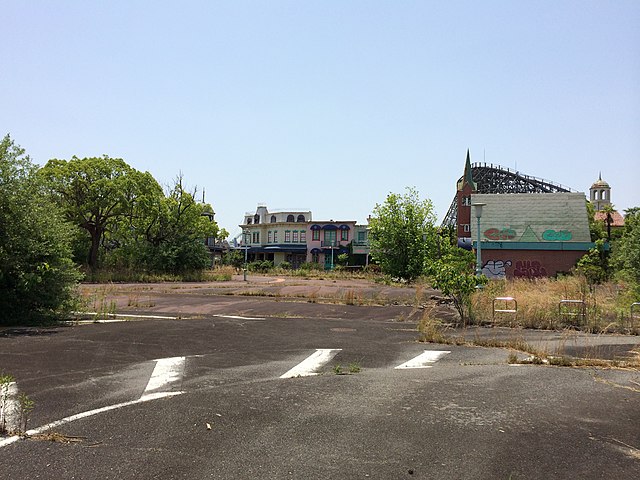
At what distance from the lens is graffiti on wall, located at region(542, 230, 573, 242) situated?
4453cm

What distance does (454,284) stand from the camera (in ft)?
51.6

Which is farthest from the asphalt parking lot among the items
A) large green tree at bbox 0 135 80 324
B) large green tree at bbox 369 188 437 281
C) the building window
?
the building window

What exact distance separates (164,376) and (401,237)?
117 feet

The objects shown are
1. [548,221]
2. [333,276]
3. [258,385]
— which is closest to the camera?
[258,385]

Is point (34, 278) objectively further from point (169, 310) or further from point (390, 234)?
point (390, 234)

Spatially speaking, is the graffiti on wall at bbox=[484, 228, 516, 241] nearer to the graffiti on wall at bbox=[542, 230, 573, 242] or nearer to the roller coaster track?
the graffiti on wall at bbox=[542, 230, 573, 242]

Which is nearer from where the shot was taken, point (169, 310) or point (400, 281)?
point (169, 310)

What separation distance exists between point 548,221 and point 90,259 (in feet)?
135

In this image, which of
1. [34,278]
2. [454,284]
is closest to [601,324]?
[454,284]

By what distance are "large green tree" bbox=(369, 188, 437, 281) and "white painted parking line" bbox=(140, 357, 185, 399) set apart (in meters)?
33.1

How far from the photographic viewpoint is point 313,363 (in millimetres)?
9227

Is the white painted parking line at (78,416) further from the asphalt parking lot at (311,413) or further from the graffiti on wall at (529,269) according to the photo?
the graffiti on wall at (529,269)

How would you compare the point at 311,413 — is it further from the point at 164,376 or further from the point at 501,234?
the point at 501,234

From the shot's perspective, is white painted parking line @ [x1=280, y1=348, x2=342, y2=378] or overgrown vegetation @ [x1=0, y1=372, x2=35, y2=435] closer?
overgrown vegetation @ [x1=0, y1=372, x2=35, y2=435]
